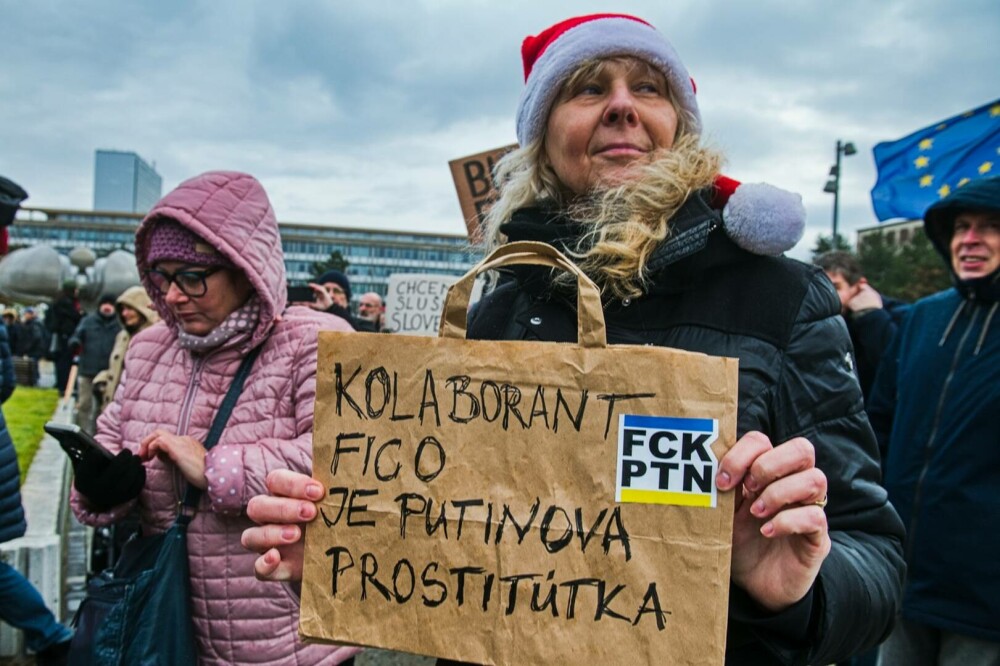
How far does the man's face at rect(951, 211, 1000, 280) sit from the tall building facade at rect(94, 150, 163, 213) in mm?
121217

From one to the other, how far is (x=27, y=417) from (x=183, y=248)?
38.7 ft

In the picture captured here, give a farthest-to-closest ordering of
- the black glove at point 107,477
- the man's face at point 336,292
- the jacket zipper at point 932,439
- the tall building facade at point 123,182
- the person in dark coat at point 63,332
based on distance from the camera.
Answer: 1. the tall building facade at point 123,182
2. the person in dark coat at point 63,332
3. the man's face at point 336,292
4. the jacket zipper at point 932,439
5. the black glove at point 107,477

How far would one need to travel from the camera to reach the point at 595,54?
158cm

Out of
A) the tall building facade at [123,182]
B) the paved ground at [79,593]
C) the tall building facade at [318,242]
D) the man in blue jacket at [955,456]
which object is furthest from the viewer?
the tall building facade at [123,182]

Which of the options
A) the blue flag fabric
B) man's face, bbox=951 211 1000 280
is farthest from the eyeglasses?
the blue flag fabric

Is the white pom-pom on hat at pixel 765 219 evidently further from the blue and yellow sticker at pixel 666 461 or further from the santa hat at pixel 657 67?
the blue and yellow sticker at pixel 666 461

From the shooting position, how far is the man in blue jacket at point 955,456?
2.52 m

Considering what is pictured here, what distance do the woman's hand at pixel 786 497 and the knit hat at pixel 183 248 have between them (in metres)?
1.88

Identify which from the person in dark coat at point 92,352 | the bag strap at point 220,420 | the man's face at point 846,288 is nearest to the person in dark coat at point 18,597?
the bag strap at point 220,420

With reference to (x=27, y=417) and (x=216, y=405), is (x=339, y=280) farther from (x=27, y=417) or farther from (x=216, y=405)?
(x=27, y=417)

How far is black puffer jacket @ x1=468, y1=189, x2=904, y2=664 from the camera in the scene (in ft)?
3.71

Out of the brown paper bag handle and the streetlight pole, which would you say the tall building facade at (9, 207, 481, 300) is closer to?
the streetlight pole

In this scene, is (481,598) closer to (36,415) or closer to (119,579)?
(119,579)

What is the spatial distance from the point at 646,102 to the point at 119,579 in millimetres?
1889
